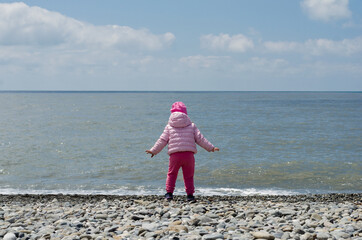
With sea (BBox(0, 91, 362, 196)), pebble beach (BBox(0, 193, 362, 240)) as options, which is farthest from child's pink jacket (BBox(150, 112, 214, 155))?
sea (BBox(0, 91, 362, 196))

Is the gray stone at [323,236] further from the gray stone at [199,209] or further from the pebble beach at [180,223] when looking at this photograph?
the gray stone at [199,209]

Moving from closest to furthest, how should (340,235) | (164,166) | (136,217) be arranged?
(340,235) < (136,217) < (164,166)

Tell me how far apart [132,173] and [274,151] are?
10007 mm

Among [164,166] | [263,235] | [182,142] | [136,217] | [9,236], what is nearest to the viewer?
[263,235]

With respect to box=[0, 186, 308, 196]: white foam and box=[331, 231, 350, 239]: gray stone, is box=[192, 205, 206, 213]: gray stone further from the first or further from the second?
box=[0, 186, 308, 196]: white foam

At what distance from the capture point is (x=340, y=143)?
2852 cm

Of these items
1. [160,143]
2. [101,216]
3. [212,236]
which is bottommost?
[101,216]

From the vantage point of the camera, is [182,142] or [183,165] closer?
[182,142]

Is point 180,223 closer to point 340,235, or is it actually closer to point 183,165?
point 340,235

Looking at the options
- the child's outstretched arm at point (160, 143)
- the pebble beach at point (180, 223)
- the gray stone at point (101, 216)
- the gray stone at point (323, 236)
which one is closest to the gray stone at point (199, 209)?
the pebble beach at point (180, 223)

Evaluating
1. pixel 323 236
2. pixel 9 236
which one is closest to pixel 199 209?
pixel 323 236

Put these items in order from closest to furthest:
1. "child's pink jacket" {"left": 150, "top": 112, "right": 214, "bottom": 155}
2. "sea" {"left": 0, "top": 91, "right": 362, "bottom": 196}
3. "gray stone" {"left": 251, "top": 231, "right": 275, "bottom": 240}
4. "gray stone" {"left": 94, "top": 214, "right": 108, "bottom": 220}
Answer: "gray stone" {"left": 251, "top": 231, "right": 275, "bottom": 240}, "gray stone" {"left": 94, "top": 214, "right": 108, "bottom": 220}, "child's pink jacket" {"left": 150, "top": 112, "right": 214, "bottom": 155}, "sea" {"left": 0, "top": 91, "right": 362, "bottom": 196}

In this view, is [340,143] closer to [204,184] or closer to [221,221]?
[204,184]

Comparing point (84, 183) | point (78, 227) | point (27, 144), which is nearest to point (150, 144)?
point (27, 144)
